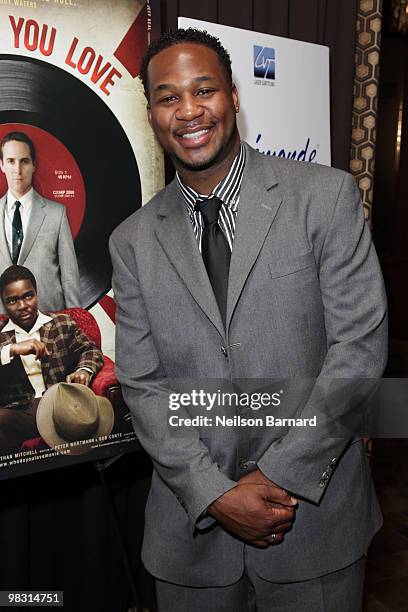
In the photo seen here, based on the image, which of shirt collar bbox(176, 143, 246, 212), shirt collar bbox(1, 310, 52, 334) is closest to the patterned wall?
shirt collar bbox(176, 143, 246, 212)

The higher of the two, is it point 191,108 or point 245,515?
point 191,108

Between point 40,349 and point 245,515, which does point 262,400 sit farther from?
point 40,349

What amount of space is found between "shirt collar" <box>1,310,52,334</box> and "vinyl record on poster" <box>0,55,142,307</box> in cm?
15

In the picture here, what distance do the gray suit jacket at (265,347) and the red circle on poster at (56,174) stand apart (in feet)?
1.21

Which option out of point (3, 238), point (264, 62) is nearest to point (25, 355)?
point (3, 238)

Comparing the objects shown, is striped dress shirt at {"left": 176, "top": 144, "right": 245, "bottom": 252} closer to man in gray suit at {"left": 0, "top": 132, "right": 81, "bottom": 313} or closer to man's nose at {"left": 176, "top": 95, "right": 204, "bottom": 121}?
man's nose at {"left": 176, "top": 95, "right": 204, "bottom": 121}

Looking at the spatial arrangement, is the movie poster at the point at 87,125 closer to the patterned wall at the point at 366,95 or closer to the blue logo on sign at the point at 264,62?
the blue logo on sign at the point at 264,62

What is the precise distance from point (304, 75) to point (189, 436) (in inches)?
61.4

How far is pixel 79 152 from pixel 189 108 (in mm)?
532

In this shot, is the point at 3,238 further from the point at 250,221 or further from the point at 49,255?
the point at 250,221

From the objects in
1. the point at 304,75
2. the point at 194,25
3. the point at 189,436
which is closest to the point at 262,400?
the point at 189,436

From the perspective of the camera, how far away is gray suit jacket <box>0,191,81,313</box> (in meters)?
1.79

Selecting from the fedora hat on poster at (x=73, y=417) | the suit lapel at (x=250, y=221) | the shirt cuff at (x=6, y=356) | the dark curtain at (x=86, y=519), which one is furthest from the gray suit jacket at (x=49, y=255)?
the dark curtain at (x=86, y=519)

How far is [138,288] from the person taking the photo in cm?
158
